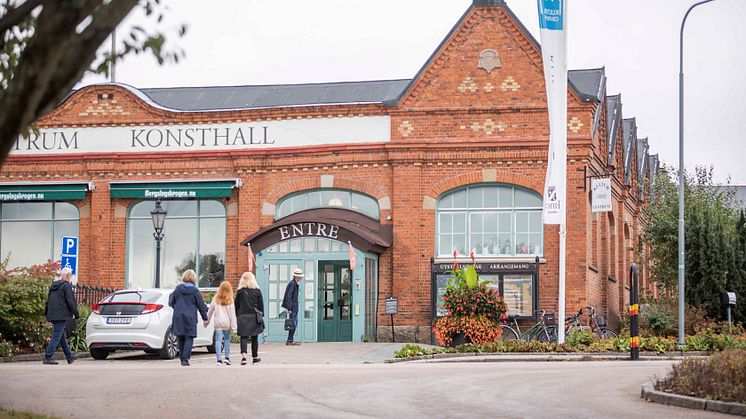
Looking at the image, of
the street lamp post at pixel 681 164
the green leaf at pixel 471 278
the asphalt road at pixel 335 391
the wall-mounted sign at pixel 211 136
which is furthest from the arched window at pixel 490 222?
the asphalt road at pixel 335 391

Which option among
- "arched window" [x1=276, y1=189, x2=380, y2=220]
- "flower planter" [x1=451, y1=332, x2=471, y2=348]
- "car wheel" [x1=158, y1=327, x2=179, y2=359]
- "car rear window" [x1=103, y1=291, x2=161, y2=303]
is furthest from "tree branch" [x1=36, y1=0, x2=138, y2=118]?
"arched window" [x1=276, y1=189, x2=380, y2=220]

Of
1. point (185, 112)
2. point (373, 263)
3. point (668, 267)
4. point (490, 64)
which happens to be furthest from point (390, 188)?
point (668, 267)

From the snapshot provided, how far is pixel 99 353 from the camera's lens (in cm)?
2314

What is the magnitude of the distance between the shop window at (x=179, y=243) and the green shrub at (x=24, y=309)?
853cm

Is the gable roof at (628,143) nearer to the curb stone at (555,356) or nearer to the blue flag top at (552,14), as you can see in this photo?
the blue flag top at (552,14)

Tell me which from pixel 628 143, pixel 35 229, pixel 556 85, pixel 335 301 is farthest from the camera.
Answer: pixel 628 143

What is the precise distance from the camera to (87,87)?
3294 cm

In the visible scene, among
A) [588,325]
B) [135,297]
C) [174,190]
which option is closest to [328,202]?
[174,190]

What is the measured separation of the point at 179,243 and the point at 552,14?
44.0 ft

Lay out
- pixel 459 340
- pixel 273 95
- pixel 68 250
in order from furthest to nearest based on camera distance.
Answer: pixel 273 95, pixel 459 340, pixel 68 250

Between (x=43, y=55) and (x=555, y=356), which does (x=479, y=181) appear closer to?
(x=555, y=356)

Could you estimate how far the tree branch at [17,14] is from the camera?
7906 mm

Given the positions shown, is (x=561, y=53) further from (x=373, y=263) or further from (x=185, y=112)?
(x=185, y=112)

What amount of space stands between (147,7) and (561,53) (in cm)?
1676
